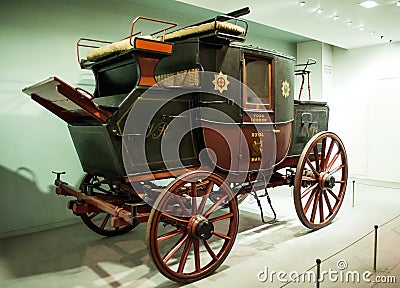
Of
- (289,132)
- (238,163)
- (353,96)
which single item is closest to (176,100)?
(238,163)

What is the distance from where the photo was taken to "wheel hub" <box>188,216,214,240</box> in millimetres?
2816

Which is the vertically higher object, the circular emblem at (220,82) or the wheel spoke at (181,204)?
the circular emblem at (220,82)

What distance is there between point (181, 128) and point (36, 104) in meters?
2.09

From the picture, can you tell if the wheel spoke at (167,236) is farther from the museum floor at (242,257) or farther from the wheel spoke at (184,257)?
the museum floor at (242,257)

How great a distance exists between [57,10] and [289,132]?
290 cm

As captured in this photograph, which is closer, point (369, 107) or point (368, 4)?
point (368, 4)

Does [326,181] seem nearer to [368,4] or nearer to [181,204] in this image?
[181,204]

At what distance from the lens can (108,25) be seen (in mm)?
4699

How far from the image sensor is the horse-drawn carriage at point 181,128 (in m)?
2.73

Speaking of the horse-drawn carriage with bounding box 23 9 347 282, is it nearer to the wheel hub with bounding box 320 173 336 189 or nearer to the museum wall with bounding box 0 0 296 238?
the wheel hub with bounding box 320 173 336 189

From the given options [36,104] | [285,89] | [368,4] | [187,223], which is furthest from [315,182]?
[36,104]

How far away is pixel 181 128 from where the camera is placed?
Result: 2.99 m

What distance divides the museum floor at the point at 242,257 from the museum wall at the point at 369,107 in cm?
312

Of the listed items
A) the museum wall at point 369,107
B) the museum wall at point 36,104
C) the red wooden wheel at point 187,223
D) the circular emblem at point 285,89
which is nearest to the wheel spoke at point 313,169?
the circular emblem at point 285,89
